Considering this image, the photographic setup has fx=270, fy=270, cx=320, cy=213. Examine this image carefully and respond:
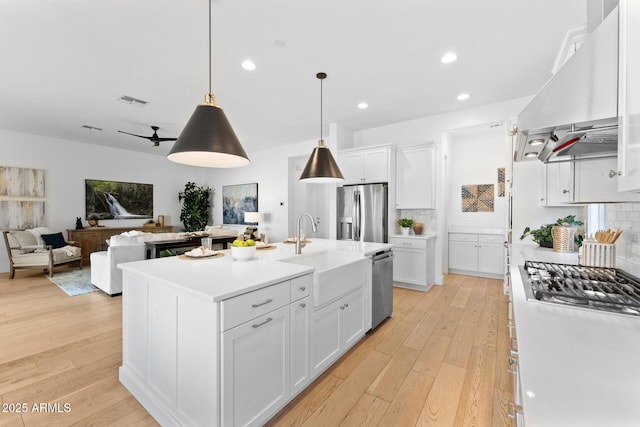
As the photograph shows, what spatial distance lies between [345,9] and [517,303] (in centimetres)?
234

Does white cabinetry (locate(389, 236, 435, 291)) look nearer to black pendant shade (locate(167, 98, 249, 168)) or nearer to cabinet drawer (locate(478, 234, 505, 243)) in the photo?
cabinet drawer (locate(478, 234, 505, 243))

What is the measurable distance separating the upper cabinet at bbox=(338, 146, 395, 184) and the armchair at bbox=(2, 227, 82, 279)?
5.53 meters

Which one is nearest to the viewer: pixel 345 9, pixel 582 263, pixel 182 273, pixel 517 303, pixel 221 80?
pixel 517 303

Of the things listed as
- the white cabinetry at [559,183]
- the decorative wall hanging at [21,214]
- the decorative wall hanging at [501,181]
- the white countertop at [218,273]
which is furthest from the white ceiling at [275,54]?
the white countertop at [218,273]

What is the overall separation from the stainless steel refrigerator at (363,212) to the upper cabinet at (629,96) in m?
3.54

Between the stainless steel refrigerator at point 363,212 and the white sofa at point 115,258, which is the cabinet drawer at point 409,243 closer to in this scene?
the stainless steel refrigerator at point 363,212

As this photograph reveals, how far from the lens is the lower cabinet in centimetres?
136

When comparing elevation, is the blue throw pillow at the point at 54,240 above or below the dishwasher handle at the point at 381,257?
below

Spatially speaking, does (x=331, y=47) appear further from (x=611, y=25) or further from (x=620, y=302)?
(x=620, y=302)

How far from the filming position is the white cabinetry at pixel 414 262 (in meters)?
4.16

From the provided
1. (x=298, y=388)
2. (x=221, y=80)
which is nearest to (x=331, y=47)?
(x=221, y=80)

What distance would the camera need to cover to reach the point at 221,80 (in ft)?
11.0

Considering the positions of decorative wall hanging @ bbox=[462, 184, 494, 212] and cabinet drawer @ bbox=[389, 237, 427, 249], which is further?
decorative wall hanging @ bbox=[462, 184, 494, 212]

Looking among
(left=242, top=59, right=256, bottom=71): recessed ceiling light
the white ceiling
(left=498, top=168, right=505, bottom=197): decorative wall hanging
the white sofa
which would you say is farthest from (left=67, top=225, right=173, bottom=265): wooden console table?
(left=498, top=168, right=505, bottom=197): decorative wall hanging
